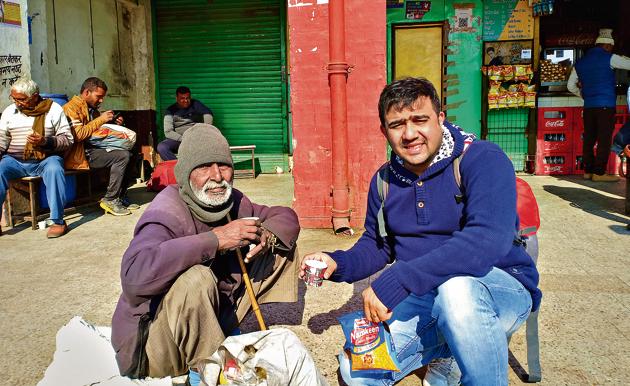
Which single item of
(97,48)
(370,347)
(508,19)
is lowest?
(370,347)

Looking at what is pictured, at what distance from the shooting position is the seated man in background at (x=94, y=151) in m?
6.85

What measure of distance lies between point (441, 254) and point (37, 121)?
217 inches

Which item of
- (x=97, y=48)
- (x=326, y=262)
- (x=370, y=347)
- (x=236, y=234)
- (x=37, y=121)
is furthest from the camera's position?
(x=97, y=48)

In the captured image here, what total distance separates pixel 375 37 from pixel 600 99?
4.70 metres

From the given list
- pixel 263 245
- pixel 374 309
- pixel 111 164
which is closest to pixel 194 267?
pixel 263 245

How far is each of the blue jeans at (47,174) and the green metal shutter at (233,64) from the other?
4191 millimetres

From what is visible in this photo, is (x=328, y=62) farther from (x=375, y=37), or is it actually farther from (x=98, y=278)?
(x=98, y=278)

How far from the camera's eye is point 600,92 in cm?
828

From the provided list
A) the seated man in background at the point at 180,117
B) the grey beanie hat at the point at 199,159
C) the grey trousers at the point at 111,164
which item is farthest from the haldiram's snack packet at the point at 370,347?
the seated man in background at the point at 180,117

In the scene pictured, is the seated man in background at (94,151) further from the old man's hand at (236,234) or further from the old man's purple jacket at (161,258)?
the old man's hand at (236,234)

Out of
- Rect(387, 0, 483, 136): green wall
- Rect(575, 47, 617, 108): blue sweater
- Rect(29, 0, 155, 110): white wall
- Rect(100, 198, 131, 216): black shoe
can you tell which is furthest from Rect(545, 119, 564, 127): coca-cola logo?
Rect(29, 0, 155, 110): white wall

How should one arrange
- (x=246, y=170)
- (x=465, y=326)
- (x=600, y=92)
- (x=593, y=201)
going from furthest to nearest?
(x=246, y=170) < (x=600, y=92) < (x=593, y=201) < (x=465, y=326)

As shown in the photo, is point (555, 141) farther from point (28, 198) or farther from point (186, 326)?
point (186, 326)

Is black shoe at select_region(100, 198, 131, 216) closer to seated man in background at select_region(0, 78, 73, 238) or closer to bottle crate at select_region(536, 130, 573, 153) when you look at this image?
seated man in background at select_region(0, 78, 73, 238)
